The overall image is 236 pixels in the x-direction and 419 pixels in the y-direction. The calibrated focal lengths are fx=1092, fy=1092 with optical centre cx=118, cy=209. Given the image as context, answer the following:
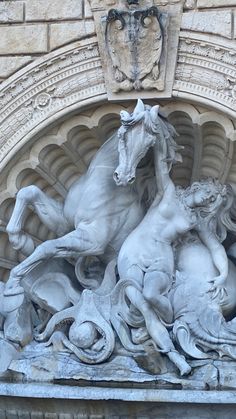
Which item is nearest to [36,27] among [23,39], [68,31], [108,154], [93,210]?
[23,39]

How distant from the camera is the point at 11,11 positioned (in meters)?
6.32

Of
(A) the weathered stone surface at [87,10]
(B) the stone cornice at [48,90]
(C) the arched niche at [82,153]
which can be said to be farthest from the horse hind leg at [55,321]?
(A) the weathered stone surface at [87,10]

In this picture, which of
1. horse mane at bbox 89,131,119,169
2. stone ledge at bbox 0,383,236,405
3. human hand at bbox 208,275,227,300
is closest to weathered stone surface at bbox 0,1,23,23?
horse mane at bbox 89,131,119,169

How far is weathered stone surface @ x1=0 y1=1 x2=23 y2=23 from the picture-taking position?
6.32 meters

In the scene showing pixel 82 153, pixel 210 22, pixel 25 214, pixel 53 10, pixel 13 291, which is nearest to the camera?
pixel 13 291

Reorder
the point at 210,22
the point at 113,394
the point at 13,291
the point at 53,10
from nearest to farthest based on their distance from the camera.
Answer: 1. the point at 113,394
2. the point at 13,291
3. the point at 210,22
4. the point at 53,10

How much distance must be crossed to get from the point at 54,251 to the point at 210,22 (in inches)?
59.9

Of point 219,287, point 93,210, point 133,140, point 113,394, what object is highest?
point 133,140

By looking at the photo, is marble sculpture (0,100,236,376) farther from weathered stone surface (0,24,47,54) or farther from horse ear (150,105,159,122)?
weathered stone surface (0,24,47,54)

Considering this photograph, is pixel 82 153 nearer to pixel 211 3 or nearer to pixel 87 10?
pixel 87 10

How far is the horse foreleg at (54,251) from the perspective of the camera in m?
5.90

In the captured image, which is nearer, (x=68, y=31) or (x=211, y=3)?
(x=211, y=3)

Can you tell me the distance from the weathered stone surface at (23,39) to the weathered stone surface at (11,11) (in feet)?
0.15

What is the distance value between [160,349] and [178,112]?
4.54 feet
